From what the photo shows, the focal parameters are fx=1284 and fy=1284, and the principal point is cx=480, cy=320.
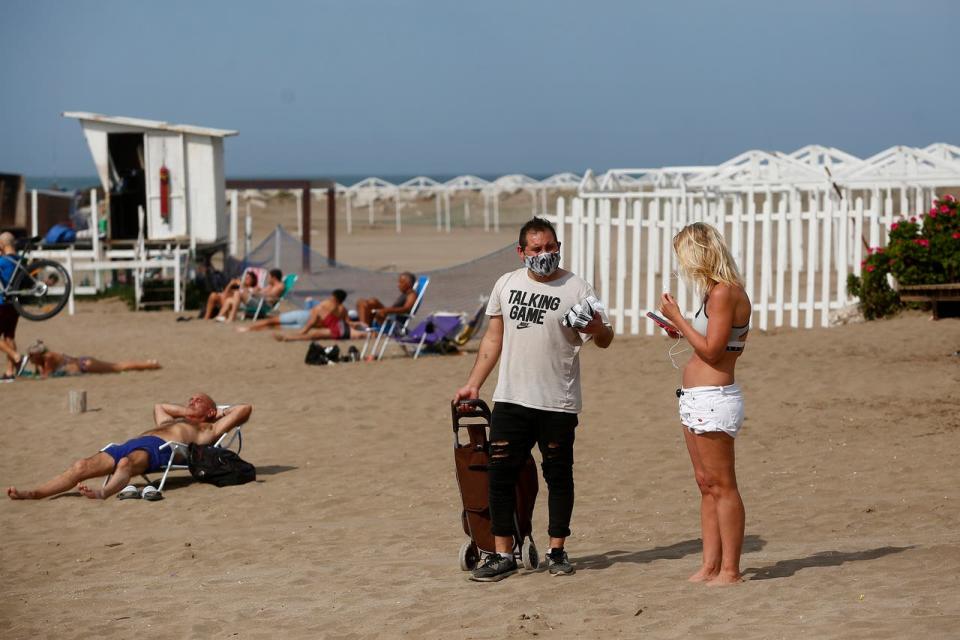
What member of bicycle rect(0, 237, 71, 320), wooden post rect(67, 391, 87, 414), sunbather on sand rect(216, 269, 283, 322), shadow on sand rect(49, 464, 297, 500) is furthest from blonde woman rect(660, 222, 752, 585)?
sunbather on sand rect(216, 269, 283, 322)

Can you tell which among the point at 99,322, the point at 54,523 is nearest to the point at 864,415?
the point at 54,523

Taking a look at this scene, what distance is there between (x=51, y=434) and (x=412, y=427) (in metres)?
3.00

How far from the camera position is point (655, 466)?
27.8 feet

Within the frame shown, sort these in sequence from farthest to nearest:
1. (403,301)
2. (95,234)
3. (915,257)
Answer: (95,234), (403,301), (915,257)

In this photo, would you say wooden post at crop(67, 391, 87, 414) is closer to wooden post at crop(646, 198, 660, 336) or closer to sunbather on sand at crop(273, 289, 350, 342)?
sunbather on sand at crop(273, 289, 350, 342)

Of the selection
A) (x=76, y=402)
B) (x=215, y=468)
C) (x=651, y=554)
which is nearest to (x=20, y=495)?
(x=215, y=468)

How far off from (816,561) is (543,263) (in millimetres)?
1786

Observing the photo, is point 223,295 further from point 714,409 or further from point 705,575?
point 714,409

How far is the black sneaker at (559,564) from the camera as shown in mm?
5461

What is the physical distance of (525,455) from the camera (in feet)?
17.9

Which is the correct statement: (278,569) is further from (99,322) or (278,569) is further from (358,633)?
(99,322)

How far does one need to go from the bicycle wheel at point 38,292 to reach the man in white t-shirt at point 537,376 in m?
9.59

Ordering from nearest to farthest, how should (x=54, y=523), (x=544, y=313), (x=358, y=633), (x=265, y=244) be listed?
(x=358, y=633), (x=544, y=313), (x=54, y=523), (x=265, y=244)

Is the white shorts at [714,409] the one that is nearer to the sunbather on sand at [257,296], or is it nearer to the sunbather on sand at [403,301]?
the sunbather on sand at [403,301]
